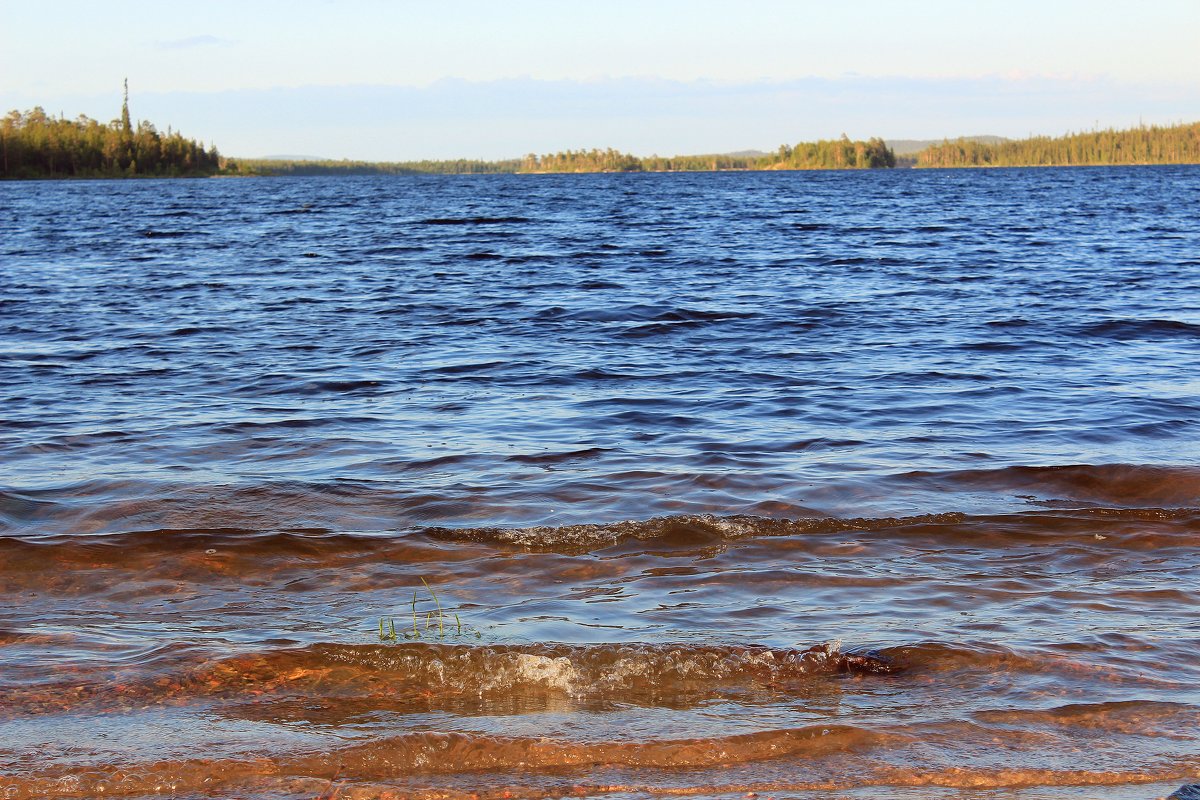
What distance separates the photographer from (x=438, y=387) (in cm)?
1188

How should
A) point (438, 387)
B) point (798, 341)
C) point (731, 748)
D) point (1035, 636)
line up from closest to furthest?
point (731, 748)
point (1035, 636)
point (438, 387)
point (798, 341)

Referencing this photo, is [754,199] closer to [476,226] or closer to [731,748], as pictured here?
[476,226]

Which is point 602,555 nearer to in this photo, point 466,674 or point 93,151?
point 466,674

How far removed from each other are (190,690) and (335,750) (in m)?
0.97

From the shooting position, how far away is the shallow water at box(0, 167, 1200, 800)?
13.1ft

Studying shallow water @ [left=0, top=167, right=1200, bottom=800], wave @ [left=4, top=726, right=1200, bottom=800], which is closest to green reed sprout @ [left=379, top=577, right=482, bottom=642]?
shallow water @ [left=0, top=167, right=1200, bottom=800]

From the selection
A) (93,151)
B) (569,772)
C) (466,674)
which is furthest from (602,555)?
(93,151)

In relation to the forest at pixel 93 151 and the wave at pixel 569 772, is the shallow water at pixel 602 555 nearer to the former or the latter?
the wave at pixel 569 772

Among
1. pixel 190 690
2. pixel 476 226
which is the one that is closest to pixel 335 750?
pixel 190 690

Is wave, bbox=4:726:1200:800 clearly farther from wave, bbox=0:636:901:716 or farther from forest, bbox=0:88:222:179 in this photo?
forest, bbox=0:88:222:179

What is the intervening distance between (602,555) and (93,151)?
156 metres

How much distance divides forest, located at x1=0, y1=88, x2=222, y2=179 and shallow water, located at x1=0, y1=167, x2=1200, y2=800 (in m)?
138

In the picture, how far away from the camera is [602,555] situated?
6.58 metres

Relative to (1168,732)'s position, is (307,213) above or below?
above
